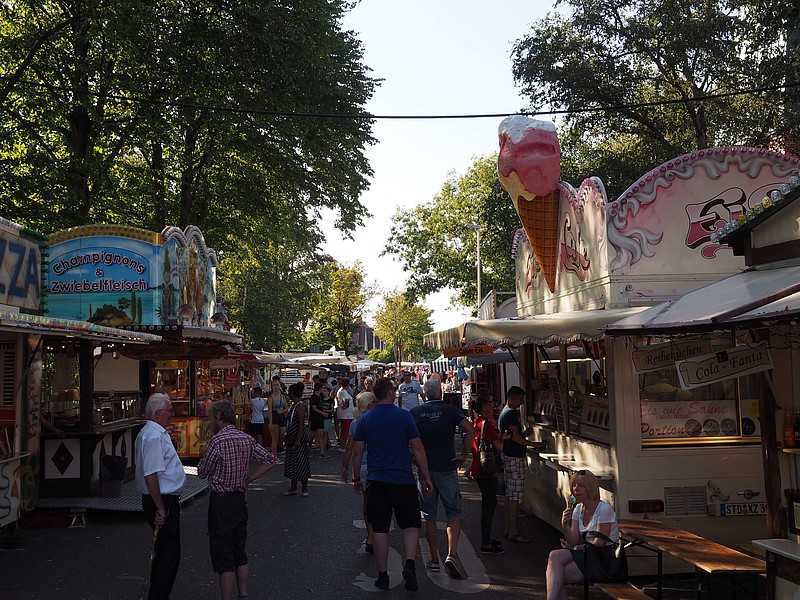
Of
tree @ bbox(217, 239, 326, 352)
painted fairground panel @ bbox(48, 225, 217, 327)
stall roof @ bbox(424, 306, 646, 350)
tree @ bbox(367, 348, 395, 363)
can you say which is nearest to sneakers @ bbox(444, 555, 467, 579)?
stall roof @ bbox(424, 306, 646, 350)

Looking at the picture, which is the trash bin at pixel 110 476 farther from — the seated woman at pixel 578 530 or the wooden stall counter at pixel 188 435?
the seated woman at pixel 578 530

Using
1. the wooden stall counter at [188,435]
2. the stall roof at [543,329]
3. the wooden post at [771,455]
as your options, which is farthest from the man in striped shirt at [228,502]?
the wooden stall counter at [188,435]

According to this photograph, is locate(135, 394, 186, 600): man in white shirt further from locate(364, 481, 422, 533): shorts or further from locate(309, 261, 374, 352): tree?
locate(309, 261, 374, 352): tree

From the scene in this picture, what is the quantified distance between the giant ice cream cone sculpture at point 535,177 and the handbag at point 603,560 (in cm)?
604

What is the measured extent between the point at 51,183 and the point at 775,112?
20.6 metres

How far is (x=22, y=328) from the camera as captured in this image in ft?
27.2

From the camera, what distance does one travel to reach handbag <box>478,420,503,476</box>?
9164 mm

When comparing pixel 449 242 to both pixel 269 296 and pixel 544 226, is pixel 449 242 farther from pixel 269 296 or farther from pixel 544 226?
pixel 544 226

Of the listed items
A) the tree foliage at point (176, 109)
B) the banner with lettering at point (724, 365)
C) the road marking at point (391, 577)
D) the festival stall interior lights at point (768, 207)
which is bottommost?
the road marking at point (391, 577)

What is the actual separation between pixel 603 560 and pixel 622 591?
52 centimetres

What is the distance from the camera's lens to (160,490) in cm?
A: 649

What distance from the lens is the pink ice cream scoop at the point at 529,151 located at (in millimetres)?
11070

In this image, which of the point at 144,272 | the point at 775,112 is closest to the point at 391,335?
the point at 775,112

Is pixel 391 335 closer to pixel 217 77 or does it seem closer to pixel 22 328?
pixel 217 77
